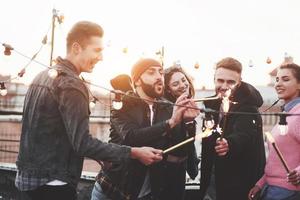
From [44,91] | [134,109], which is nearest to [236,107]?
[134,109]

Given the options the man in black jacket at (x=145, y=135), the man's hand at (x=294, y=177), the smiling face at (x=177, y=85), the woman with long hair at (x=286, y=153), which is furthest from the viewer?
the smiling face at (x=177, y=85)

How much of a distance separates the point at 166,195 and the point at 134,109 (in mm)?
863

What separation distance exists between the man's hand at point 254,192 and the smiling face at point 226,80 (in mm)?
960

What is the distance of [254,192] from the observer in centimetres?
382

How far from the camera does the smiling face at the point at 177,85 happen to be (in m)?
4.36

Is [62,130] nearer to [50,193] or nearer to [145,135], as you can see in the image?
[50,193]

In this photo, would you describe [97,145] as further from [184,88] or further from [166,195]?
[184,88]

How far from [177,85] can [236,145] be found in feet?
3.14

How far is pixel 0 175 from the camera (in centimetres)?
730

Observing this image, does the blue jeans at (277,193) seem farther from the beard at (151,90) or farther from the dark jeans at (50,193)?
the dark jeans at (50,193)

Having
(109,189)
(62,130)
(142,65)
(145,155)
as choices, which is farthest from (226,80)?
(62,130)

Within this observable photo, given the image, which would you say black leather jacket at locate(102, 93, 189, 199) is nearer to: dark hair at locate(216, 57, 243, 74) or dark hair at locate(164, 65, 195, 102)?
dark hair at locate(164, 65, 195, 102)

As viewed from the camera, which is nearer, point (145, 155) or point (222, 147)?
point (145, 155)

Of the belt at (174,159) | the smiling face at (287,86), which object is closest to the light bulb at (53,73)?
the belt at (174,159)
